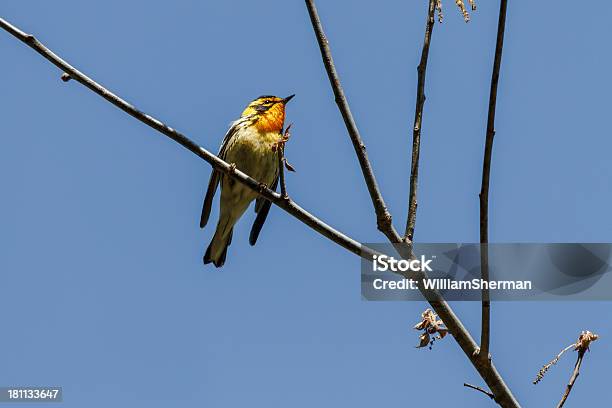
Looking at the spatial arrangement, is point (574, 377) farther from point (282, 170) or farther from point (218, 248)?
point (218, 248)

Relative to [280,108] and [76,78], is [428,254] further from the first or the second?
[280,108]

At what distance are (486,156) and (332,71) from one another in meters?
0.77

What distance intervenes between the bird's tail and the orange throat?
102 cm

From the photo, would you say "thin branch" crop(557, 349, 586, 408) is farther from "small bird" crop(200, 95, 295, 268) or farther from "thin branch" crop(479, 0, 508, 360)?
"small bird" crop(200, 95, 295, 268)

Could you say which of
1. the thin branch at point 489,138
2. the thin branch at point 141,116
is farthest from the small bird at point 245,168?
the thin branch at point 489,138

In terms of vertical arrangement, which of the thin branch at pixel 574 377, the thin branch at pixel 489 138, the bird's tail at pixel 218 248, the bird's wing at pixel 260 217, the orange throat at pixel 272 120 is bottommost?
the thin branch at pixel 574 377

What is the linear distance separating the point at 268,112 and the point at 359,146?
4.56 meters

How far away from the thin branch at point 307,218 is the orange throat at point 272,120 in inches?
139

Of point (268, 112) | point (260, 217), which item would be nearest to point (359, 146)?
point (260, 217)

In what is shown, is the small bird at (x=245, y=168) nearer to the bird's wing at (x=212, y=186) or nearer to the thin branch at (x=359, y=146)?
the bird's wing at (x=212, y=186)

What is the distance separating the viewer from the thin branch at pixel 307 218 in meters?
3.18

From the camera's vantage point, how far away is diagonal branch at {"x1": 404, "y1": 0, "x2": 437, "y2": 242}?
3301 mm

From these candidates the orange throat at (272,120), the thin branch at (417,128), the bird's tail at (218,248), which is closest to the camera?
the thin branch at (417,128)

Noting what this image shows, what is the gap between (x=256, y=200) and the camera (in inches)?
307
